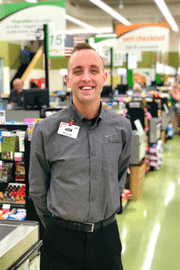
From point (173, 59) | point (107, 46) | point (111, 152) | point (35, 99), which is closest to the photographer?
point (111, 152)

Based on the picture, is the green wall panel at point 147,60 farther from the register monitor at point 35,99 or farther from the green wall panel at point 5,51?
the register monitor at point 35,99

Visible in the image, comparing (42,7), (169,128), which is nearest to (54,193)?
(42,7)

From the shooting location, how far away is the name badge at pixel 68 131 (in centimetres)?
183

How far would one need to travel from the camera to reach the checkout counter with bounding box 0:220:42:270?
5.14 feet

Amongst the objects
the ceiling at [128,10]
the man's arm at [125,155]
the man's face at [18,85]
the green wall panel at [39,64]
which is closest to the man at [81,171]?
the man's arm at [125,155]

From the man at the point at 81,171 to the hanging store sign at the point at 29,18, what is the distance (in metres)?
4.78

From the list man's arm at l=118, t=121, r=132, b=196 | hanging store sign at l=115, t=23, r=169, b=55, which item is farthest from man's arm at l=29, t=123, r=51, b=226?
hanging store sign at l=115, t=23, r=169, b=55

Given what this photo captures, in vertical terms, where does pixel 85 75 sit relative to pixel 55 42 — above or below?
below

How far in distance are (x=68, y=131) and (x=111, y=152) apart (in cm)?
26

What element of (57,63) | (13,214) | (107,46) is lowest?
(13,214)

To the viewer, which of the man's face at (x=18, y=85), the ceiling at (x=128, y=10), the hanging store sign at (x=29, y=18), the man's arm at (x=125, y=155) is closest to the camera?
the man's arm at (x=125, y=155)

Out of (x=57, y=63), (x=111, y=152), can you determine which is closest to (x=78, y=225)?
(x=111, y=152)

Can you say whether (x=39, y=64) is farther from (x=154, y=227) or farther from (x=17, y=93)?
(x=154, y=227)

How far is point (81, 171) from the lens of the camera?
1.82 meters
